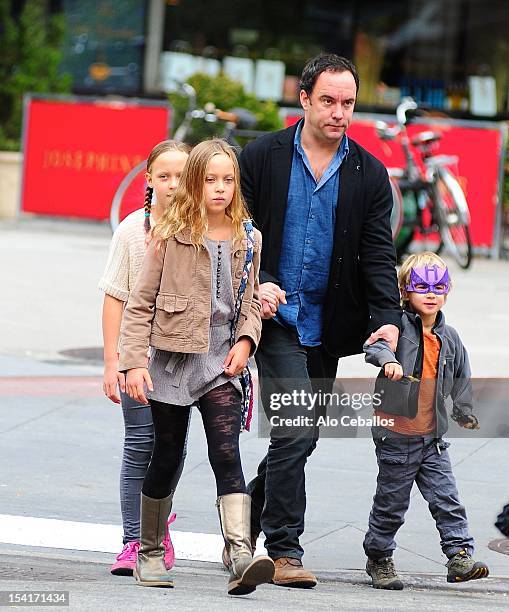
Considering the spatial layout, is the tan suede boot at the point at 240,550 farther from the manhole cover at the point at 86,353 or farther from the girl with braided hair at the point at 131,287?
the manhole cover at the point at 86,353

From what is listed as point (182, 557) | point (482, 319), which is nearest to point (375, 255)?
point (182, 557)

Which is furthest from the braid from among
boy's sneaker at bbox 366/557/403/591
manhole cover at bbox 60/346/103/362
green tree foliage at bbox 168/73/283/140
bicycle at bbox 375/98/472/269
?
green tree foliage at bbox 168/73/283/140

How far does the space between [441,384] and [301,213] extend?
843 millimetres

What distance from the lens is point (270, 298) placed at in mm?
5082

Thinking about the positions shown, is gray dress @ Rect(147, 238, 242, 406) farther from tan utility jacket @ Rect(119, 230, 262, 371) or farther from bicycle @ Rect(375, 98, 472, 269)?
bicycle @ Rect(375, 98, 472, 269)

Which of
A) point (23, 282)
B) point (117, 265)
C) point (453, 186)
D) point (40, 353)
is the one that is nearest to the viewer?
point (117, 265)

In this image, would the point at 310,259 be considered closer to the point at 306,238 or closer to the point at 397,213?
the point at 306,238

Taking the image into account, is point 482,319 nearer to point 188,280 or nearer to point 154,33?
point 188,280

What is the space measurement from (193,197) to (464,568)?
5.71ft

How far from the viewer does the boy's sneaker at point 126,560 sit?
5.28 meters

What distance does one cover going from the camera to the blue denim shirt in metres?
5.28

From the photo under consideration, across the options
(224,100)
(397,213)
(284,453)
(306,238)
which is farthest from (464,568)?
(224,100)

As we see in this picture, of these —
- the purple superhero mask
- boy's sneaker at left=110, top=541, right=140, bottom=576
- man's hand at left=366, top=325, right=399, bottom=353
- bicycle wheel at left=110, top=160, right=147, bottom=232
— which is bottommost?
boy's sneaker at left=110, top=541, right=140, bottom=576

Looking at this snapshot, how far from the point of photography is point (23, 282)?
11.8 metres
